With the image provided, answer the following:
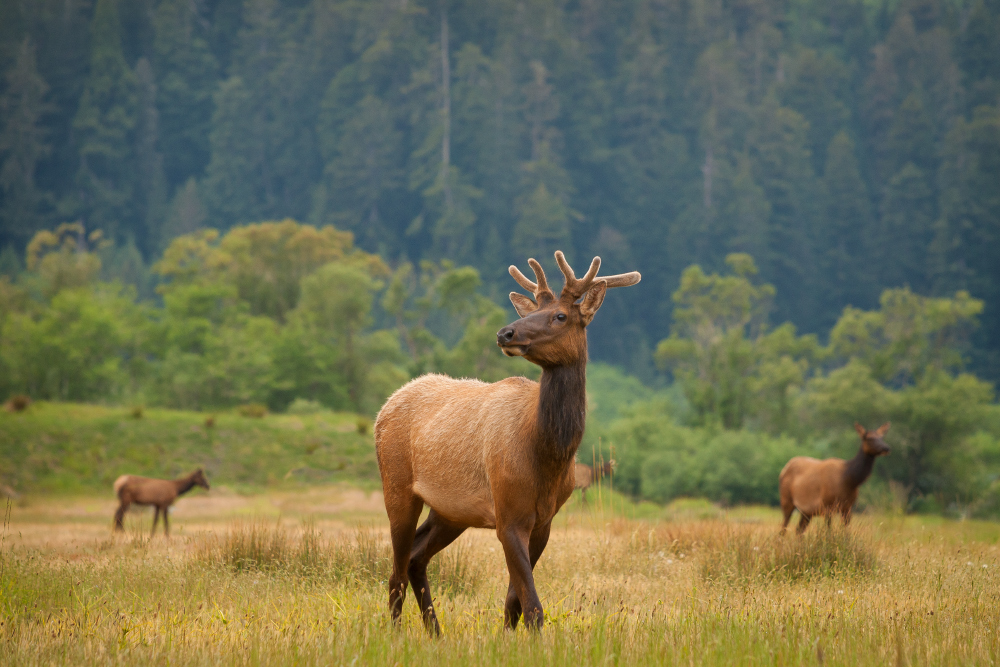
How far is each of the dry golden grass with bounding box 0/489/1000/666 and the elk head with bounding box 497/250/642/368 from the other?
1.71 meters

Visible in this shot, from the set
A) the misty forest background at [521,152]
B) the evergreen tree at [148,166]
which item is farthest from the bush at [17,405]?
the evergreen tree at [148,166]

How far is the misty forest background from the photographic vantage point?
75750 millimetres

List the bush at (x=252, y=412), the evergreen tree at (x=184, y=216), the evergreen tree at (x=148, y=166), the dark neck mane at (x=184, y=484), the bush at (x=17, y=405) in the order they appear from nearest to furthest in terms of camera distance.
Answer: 1. the dark neck mane at (x=184, y=484)
2. the bush at (x=17, y=405)
3. the bush at (x=252, y=412)
4. the evergreen tree at (x=184, y=216)
5. the evergreen tree at (x=148, y=166)

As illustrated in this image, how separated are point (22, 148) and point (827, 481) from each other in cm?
8988

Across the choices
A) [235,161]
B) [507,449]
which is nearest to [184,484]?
[507,449]

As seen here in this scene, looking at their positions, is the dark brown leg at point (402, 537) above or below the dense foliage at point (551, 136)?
below

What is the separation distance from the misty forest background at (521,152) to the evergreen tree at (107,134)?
9.2 inches

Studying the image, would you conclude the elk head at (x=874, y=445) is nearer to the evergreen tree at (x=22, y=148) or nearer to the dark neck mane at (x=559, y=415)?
the dark neck mane at (x=559, y=415)

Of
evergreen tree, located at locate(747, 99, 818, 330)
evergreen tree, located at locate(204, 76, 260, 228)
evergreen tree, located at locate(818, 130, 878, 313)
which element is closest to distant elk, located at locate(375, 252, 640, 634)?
evergreen tree, located at locate(747, 99, 818, 330)

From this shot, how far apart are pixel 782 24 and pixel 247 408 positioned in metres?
80.2

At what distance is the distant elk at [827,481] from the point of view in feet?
45.5

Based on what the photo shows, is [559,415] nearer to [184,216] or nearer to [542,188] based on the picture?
[542,188]

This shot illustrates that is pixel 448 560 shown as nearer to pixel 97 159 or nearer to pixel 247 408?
pixel 247 408

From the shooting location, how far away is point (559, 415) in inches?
237
